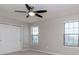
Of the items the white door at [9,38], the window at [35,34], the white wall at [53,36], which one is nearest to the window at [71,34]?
the white wall at [53,36]

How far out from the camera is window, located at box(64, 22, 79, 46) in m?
5.24

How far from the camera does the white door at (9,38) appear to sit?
5.99 meters

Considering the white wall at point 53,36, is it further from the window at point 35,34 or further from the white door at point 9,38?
the white door at point 9,38

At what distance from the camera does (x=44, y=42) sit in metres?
6.65

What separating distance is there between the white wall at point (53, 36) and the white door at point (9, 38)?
61.8 inches

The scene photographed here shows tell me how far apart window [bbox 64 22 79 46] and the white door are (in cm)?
343

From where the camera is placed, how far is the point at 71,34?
5.43 m

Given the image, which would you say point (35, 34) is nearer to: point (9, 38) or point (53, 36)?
point (53, 36)

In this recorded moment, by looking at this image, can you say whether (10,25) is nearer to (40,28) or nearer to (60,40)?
(40,28)

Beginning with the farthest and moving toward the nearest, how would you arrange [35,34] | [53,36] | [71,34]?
[35,34] < [53,36] < [71,34]

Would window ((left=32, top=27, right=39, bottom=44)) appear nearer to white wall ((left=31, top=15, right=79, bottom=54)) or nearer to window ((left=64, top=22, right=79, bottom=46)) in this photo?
white wall ((left=31, top=15, right=79, bottom=54))

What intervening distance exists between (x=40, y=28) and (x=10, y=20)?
2190 millimetres

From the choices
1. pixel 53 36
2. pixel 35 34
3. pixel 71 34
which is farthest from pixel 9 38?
pixel 71 34

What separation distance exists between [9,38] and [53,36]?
2913 mm
